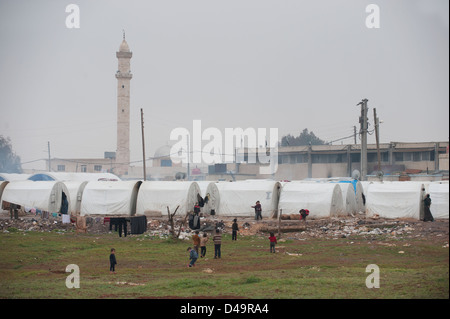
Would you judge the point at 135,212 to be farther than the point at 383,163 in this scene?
No

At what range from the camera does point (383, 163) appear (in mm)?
64312

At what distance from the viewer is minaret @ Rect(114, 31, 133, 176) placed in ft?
286

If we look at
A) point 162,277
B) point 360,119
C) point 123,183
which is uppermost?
Answer: point 360,119

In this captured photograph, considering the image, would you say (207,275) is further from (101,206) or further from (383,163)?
(383,163)

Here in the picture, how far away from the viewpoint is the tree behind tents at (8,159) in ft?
285

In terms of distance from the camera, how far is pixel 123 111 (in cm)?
8744

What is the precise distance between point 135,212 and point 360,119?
57.1ft

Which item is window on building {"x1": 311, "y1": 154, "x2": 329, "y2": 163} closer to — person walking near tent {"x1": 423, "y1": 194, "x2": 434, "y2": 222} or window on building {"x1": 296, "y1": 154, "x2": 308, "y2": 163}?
window on building {"x1": 296, "y1": 154, "x2": 308, "y2": 163}

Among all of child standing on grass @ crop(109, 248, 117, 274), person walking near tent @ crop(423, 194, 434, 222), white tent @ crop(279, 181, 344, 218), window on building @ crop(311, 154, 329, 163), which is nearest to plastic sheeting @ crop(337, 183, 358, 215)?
white tent @ crop(279, 181, 344, 218)

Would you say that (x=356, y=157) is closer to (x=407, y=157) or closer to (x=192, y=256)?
(x=407, y=157)

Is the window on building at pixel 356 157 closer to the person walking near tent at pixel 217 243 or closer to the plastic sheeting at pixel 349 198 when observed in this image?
the plastic sheeting at pixel 349 198

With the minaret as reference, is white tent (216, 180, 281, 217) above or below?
below

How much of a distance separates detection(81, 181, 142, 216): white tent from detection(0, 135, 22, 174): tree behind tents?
52.1 metres
